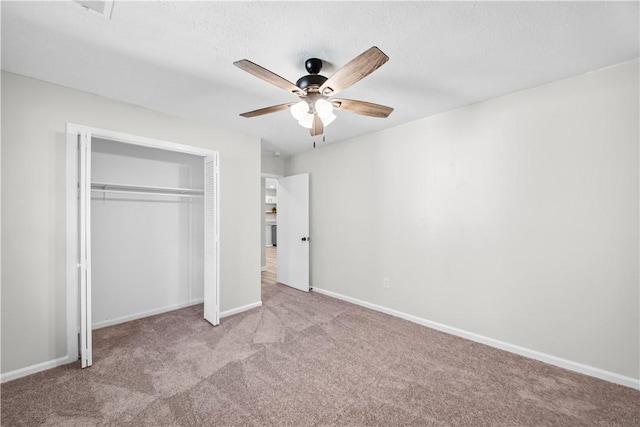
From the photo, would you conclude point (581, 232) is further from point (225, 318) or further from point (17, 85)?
point (17, 85)

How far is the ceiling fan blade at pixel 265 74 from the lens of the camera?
145cm

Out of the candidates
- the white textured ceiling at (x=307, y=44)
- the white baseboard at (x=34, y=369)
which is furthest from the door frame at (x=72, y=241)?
the white textured ceiling at (x=307, y=44)

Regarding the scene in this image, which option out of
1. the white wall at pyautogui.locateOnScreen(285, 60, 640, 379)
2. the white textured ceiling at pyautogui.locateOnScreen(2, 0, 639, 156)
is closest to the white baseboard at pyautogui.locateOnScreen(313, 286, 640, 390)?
the white wall at pyautogui.locateOnScreen(285, 60, 640, 379)

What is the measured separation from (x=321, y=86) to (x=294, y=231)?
3.16m

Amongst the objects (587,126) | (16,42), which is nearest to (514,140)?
(587,126)

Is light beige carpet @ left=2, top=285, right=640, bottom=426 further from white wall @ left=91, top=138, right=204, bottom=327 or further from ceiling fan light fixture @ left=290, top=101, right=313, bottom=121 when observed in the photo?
ceiling fan light fixture @ left=290, top=101, right=313, bottom=121

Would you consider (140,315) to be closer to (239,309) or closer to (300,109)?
(239,309)

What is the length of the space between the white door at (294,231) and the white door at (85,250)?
2.80 metres

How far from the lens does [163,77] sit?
7.22 ft

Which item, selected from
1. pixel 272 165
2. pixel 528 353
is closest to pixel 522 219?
pixel 528 353

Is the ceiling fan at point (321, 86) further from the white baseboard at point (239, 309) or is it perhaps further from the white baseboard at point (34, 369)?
the white baseboard at point (34, 369)

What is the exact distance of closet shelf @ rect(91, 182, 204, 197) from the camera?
9.80ft

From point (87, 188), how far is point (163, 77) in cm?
115

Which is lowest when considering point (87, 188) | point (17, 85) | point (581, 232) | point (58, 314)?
point (58, 314)
